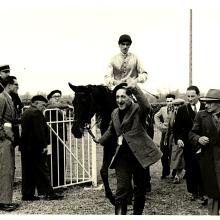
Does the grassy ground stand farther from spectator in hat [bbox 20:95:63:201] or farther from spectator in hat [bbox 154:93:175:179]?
spectator in hat [bbox 154:93:175:179]

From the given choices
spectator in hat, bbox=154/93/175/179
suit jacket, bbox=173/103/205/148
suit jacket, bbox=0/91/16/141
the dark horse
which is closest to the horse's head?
the dark horse

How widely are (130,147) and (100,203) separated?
2.36 m

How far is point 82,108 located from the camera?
7.91 m

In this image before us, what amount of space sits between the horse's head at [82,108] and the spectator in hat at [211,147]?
2.05m

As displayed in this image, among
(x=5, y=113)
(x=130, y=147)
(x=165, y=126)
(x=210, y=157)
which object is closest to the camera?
(x=210, y=157)

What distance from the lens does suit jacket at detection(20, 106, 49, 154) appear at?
28.6ft

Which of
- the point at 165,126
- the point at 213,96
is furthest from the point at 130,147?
the point at 165,126

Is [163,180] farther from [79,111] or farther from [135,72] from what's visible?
[79,111]

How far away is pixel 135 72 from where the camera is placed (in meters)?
9.09

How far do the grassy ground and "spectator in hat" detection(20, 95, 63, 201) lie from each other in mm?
237

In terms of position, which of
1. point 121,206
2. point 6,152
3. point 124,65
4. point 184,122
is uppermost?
A: point 124,65

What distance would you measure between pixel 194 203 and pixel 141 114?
2.62 m

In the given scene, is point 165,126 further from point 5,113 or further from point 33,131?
point 5,113

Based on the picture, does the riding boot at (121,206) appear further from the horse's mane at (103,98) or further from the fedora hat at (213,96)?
the horse's mane at (103,98)
